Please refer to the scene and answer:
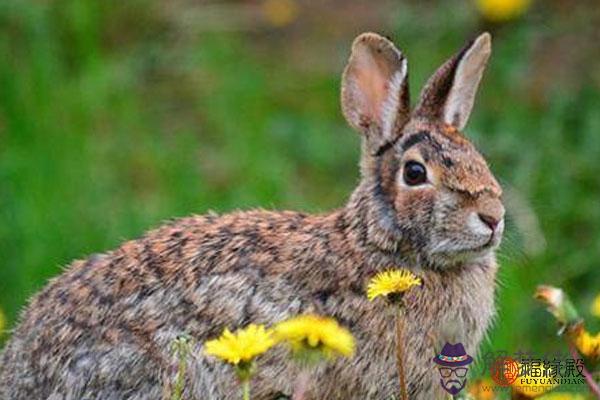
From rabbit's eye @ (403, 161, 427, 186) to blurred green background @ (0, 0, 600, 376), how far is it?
5.19 feet

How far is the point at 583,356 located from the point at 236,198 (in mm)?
3689

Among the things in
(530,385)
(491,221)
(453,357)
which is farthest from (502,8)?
(530,385)

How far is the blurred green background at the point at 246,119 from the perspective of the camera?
797 centimetres

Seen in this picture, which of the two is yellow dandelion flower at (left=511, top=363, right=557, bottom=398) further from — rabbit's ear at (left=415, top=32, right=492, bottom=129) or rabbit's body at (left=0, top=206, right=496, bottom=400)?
rabbit's ear at (left=415, top=32, right=492, bottom=129)

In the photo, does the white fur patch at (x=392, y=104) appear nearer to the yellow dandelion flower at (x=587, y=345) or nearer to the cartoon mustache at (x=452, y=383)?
the cartoon mustache at (x=452, y=383)

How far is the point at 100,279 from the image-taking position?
19.0ft

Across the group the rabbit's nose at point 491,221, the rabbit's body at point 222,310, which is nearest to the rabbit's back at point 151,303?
the rabbit's body at point 222,310

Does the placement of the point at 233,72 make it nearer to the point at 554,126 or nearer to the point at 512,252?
the point at 554,126

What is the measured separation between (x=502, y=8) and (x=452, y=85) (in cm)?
339

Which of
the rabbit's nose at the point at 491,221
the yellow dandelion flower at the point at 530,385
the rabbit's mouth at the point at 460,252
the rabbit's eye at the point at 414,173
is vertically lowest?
the yellow dandelion flower at the point at 530,385

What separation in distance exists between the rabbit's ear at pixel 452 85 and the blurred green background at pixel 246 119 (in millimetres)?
1345

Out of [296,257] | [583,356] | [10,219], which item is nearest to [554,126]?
[10,219]

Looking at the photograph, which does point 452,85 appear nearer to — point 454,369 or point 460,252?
point 460,252

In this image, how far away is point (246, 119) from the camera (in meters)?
8.93
